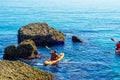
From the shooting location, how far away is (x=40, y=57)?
5069 cm

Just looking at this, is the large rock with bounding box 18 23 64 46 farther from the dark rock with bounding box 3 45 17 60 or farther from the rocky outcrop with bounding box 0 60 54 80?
the rocky outcrop with bounding box 0 60 54 80

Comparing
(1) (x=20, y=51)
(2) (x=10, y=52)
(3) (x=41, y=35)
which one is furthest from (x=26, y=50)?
(3) (x=41, y=35)

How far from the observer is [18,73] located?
3297 centimetres

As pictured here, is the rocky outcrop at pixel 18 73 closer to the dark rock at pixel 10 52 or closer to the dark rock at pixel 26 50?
the dark rock at pixel 26 50

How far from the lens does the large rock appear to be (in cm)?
6019

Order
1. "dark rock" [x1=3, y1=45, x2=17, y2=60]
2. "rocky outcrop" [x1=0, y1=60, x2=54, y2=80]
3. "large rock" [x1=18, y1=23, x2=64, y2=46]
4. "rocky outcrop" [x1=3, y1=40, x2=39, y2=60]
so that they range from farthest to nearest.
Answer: "large rock" [x1=18, y1=23, x2=64, y2=46] < "rocky outcrop" [x1=3, y1=40, x2=39, y2=60] < "dark rock" [x1=3, y1=45, x2=17, y2=60] < "rocky outcrop" [x1=0, y1=60, x2=54, y2=80]

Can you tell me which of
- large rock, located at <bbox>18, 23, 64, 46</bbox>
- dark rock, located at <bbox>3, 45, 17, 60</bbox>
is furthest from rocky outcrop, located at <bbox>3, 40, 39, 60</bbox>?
large rock, located at <bbox>18, 23, 64, 46</bbox>

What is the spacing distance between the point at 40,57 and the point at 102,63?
9.54 meters

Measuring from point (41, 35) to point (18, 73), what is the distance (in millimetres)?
27573

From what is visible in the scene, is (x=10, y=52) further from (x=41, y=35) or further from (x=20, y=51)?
(x=41, y=35)

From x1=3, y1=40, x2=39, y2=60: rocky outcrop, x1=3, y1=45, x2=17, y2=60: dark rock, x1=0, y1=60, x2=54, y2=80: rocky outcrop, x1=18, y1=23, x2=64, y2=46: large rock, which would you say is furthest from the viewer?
x1=18, y1=23, x2=64, y2=46: large rock

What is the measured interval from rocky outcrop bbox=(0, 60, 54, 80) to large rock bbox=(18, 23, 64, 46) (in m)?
24.3

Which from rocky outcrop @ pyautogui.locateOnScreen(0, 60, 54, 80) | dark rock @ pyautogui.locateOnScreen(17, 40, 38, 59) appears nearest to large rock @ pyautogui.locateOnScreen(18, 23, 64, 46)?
dark rock @ pyautogui.locateOnScreen(17, 40, 38, 59)

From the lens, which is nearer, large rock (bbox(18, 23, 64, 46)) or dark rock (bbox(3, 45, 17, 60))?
dark rock (bbox(3, 45, 17, 60))
